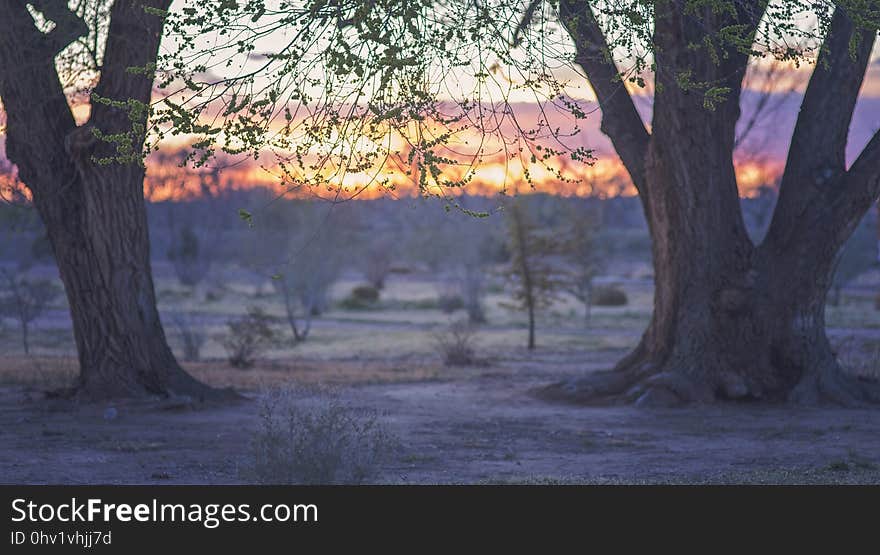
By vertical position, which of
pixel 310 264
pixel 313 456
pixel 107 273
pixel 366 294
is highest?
pixel 310 264

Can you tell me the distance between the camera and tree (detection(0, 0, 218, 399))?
1237cm

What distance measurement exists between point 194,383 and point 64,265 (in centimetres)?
212

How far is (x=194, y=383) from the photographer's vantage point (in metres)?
13.9

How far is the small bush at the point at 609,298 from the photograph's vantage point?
180ft

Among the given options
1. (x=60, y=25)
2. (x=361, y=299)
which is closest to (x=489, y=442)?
(x=60, y=25)

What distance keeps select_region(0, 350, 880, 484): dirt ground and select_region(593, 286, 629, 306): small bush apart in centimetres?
3938

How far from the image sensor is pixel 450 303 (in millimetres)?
52719

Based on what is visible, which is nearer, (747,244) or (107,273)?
(107,273)

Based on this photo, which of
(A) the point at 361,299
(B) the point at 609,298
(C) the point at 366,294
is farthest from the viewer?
(C) the point at 366,294

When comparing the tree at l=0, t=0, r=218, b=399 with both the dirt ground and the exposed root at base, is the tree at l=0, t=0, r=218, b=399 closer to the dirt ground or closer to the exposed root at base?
the dirt ground

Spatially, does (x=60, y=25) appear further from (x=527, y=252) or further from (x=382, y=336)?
(x=382, y=336)

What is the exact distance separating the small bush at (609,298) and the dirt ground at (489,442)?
3938cm

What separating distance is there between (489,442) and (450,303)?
41463mm

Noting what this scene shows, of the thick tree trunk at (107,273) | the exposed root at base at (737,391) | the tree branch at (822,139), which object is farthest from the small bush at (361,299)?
the thick tree trunk at (107,273)
